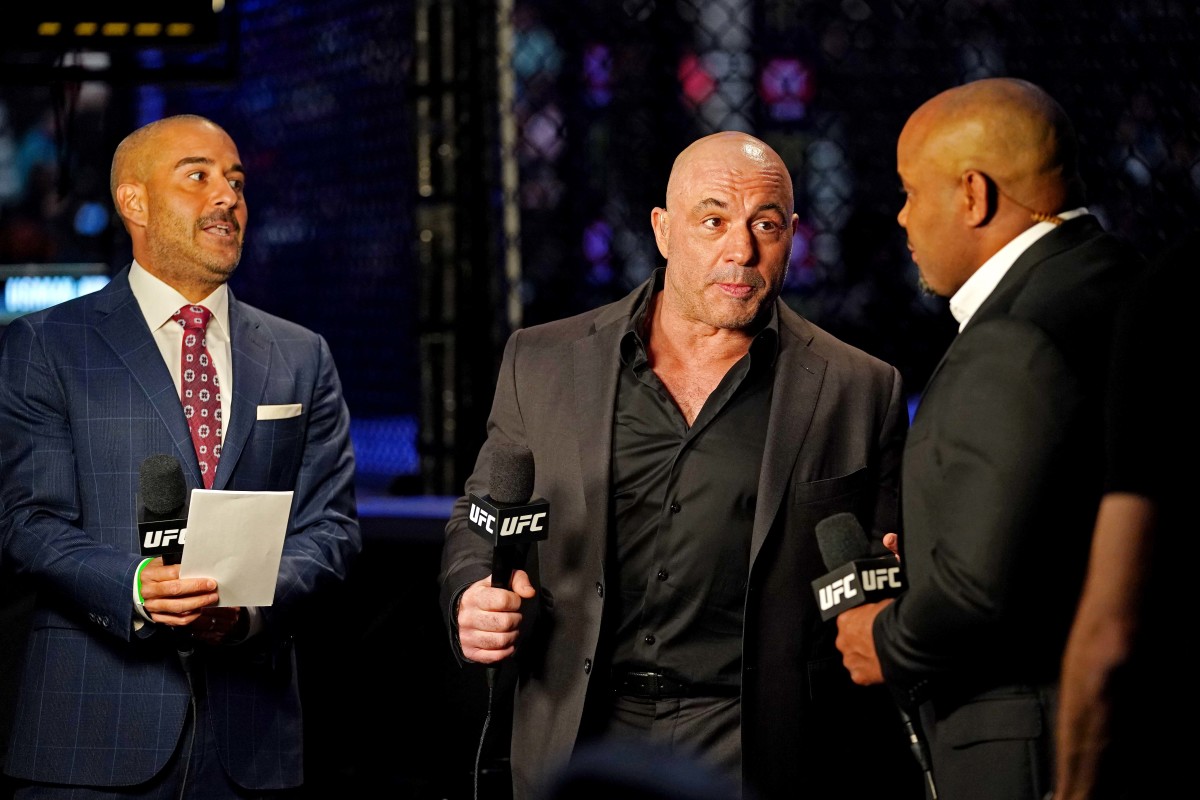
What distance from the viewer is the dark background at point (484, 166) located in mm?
3238

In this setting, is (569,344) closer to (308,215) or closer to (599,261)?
(599,261)

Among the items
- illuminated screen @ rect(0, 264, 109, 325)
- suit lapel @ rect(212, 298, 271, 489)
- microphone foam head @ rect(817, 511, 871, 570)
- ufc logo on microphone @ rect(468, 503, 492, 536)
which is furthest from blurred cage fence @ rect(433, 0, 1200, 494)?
illuminated screen @ rect(0, 264, 109, 325)

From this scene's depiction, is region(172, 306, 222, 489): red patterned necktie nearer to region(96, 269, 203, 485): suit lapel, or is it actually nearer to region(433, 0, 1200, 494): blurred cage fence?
region(96, 269, 203, 485): suit lapel

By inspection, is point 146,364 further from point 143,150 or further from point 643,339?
point 643,339

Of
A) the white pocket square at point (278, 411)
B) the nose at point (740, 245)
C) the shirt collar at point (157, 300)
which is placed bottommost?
the white pocket square at point (278, 411)

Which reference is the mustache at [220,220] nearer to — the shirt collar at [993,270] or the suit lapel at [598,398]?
the suit lapel at [598,398]

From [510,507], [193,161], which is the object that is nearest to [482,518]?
[510,507]

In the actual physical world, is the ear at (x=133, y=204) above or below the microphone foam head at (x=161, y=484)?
above

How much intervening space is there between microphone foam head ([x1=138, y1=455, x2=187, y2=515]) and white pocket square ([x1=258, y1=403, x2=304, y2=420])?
0.35 metres

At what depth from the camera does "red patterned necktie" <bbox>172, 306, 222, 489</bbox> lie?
235 cm

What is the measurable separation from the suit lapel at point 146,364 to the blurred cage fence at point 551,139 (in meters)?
1.03

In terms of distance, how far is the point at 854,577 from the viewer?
1755 mm

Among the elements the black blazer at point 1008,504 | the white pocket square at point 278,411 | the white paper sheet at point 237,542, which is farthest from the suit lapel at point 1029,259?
the white pocket square at point 278,411

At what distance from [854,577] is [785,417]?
0.52m
